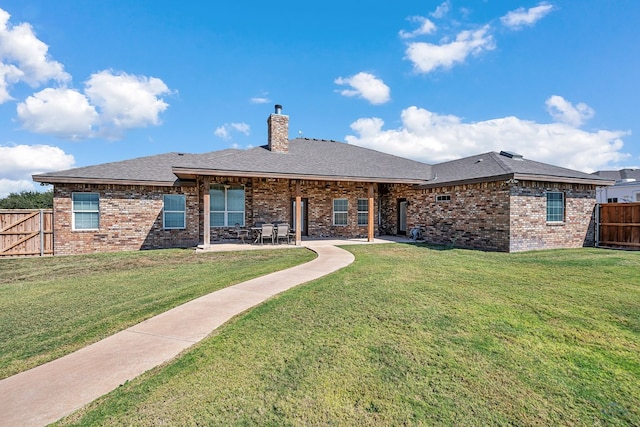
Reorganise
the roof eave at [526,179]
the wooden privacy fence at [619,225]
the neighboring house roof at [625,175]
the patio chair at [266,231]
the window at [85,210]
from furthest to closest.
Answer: the neighboring house roof at [625,175]
the patio chair at [266,231]
the wooden privacy fence at [619,225]
the window at [85,210]
the roof eave at [526,179]

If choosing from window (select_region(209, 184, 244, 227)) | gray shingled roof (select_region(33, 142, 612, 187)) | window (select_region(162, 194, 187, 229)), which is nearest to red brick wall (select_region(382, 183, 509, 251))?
gray shingled roof (select_region(33, 142, 612, 187))

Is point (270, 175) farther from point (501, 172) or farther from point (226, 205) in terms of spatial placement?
point (501, 172)

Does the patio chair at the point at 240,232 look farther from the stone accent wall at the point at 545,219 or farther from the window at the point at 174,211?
the stone accent wall at the point at 545,219

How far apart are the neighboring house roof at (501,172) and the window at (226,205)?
8842 mm

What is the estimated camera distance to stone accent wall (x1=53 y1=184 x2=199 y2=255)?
12.5m

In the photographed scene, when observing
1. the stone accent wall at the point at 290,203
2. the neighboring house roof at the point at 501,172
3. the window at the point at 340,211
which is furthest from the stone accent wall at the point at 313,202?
the neighboring house roof at the point at 501,172

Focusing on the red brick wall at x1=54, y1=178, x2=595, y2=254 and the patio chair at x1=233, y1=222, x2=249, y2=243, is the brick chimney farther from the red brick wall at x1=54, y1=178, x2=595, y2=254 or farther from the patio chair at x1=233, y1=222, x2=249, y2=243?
the patio chair at x1=233, y1=222, x2=249, y2=243

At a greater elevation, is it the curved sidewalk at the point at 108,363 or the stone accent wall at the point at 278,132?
the stone accent wall at the point at 278,132

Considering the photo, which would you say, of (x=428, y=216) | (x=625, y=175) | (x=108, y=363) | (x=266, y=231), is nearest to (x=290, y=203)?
(x=266, y=231)

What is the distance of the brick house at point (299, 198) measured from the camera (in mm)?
12359

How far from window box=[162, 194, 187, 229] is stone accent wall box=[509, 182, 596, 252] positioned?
43.6 ft

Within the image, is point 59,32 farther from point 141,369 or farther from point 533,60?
point 533,60

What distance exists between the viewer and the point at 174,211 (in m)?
14.0

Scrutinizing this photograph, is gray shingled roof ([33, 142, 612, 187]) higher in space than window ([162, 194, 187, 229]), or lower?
higher
